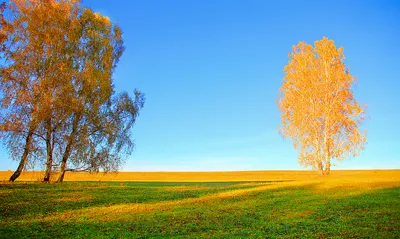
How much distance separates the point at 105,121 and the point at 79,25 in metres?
10.8

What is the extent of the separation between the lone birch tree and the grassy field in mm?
17335

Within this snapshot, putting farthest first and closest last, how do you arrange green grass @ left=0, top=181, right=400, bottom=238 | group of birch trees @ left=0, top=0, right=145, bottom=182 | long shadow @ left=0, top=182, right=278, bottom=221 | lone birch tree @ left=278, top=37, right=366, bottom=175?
lone birch tree @ left=278, top=37, right=366, bottom=175 → group of birch trees @ left=0, top=0, right=145, bottom=182 → long shadow @ left=0, top=182, right=278, bottom=221 → green grass @ left=0, top=181, right=400, bottom=238

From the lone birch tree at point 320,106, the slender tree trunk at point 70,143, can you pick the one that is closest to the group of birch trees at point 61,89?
the slender tree trunk at point 70,143

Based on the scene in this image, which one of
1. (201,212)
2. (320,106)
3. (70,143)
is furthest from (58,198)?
(320,106)

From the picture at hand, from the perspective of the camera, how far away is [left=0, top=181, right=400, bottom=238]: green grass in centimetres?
1526

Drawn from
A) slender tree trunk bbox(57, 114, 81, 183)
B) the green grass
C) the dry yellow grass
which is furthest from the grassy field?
the dry yellow grass

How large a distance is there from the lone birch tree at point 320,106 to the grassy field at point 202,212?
1733 cm

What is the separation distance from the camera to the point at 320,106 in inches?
1940

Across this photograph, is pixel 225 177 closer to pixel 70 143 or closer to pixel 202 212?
pixel 70 143

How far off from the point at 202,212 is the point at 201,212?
0.20ft

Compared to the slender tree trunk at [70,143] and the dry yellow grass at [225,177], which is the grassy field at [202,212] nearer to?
the slender tree trunk at [70,143]

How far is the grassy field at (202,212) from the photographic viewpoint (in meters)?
15.3

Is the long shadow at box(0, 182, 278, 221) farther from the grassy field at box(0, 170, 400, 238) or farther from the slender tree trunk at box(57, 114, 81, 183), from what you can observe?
the slender tree trunk at box(57, 114, 81, 183)

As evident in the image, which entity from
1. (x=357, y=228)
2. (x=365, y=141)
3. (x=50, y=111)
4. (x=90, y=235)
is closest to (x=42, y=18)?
(x=50, y=111)
